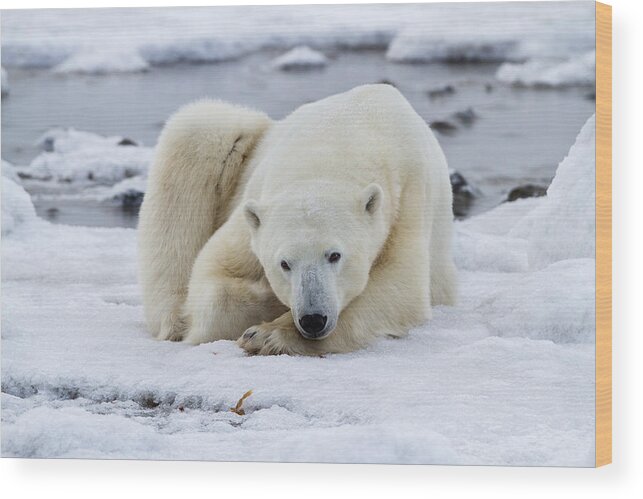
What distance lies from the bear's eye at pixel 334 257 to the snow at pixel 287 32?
0.86 meters

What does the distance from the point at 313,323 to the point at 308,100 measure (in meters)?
0.99

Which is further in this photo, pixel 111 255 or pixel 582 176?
pixel 111 255

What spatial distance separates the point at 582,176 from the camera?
154 inches

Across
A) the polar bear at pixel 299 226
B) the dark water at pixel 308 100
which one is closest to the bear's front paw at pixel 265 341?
the polar bear at pixel 299 226

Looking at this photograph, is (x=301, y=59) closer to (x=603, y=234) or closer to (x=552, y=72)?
(x=552, y=72)

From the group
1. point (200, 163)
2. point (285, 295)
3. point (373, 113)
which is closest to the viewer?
point (285, 295)

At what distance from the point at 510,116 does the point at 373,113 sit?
542mm

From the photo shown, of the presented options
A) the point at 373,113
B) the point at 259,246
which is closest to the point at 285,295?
the point at 259,246

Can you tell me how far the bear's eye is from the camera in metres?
3.82

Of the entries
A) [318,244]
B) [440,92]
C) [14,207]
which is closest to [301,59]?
[440,92]

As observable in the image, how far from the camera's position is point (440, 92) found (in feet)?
13.5

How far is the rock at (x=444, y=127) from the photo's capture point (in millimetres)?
4086

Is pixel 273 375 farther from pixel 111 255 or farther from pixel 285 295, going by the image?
pixel 111 255

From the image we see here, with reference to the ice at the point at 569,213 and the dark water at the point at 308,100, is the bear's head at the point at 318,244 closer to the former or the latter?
the dark water at the point at 308,100
